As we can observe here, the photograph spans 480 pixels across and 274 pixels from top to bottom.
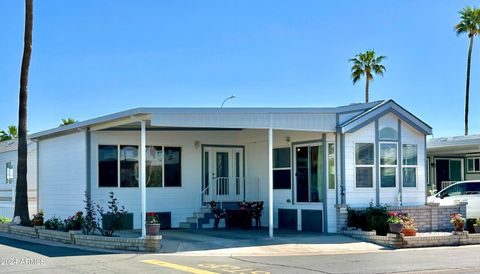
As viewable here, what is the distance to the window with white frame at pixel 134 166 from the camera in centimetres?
2071

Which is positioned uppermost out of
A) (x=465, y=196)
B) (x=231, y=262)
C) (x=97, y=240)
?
(x=465, y=196)

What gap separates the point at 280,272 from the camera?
1230 centimetres

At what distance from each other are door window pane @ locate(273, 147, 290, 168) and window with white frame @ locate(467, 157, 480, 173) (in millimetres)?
12948

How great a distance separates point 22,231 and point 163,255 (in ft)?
26.5

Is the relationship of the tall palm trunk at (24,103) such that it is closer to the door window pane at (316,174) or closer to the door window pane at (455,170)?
the door window pane at (316,174)

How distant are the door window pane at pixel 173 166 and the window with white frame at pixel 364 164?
6226 mm

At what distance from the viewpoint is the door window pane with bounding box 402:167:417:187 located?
802 inches

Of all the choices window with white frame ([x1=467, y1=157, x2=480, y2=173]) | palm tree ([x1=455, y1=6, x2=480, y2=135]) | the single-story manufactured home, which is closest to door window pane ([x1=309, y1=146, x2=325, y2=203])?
the single-story manufactured home

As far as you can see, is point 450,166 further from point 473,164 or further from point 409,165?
point 409,165

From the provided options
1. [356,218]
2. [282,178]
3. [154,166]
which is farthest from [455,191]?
[154,166]

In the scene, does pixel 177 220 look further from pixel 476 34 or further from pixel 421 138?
pixel 476 34

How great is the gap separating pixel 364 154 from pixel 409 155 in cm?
183

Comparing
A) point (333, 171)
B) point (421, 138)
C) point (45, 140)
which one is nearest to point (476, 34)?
point (421, 138)

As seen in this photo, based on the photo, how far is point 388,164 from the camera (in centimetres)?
2005
